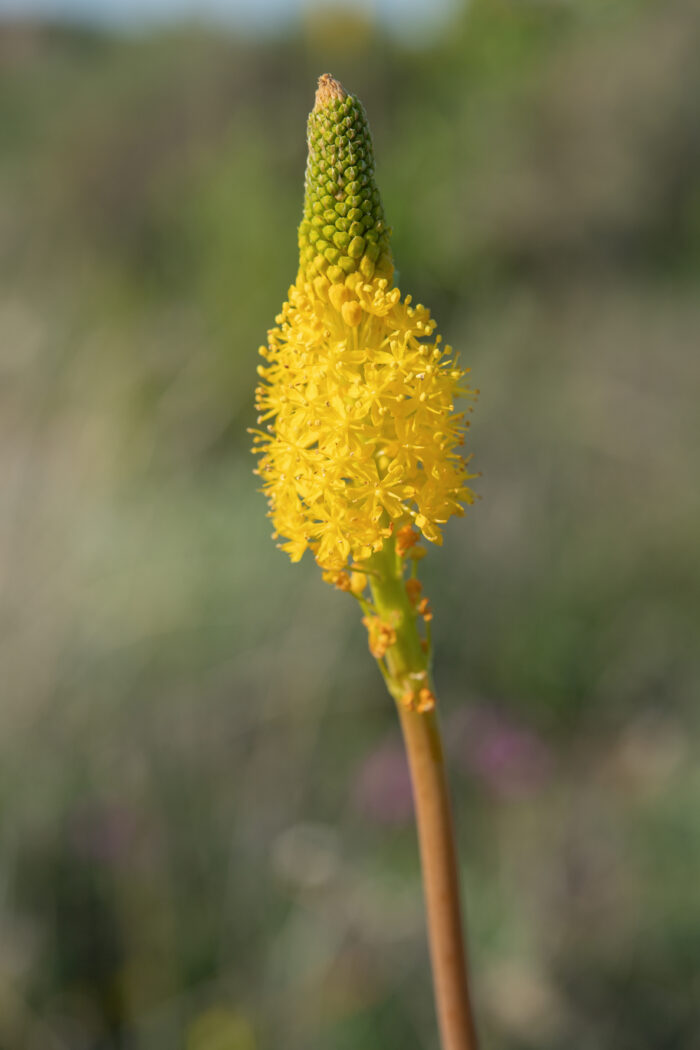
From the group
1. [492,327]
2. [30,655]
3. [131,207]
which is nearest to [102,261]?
[131,207]

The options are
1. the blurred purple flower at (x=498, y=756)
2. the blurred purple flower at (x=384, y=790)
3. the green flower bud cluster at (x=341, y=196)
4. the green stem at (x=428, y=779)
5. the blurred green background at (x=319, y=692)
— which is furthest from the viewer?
the blurred purple flower at (x=498, y=756)

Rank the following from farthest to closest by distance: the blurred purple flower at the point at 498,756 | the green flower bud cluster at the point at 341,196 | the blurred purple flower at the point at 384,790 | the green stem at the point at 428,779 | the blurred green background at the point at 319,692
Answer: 1. the blurred purple flower at the point at 498,756
2. the blurred purple flower at the point at 384,790
3. the blurred green background at the point at 319,692
4. the green stem at the point at 428,779
5. the green flower bud cluster at the point at 341,196

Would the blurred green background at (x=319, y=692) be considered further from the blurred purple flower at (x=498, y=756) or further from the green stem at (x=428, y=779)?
the green stem at (x=428, y=779)

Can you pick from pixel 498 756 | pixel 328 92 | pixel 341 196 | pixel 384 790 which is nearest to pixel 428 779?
pixel 341 196

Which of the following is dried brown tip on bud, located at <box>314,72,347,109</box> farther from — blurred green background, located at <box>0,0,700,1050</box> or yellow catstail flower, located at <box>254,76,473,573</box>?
blurred green background, located at <box>0,0,700,1050</box>

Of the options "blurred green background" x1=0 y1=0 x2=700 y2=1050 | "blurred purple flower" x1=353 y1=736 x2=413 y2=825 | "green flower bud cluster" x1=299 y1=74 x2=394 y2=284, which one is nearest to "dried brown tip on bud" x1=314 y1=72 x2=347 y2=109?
"green flower bud cluster" x1=299 y1=74 x2=394 y2=284

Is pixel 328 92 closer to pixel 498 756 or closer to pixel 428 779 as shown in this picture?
pixel 428 779

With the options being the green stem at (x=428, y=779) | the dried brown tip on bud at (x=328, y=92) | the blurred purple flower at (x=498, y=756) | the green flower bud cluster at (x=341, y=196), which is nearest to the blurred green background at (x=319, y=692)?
the blurred purple flower at (x=498, y=756)
